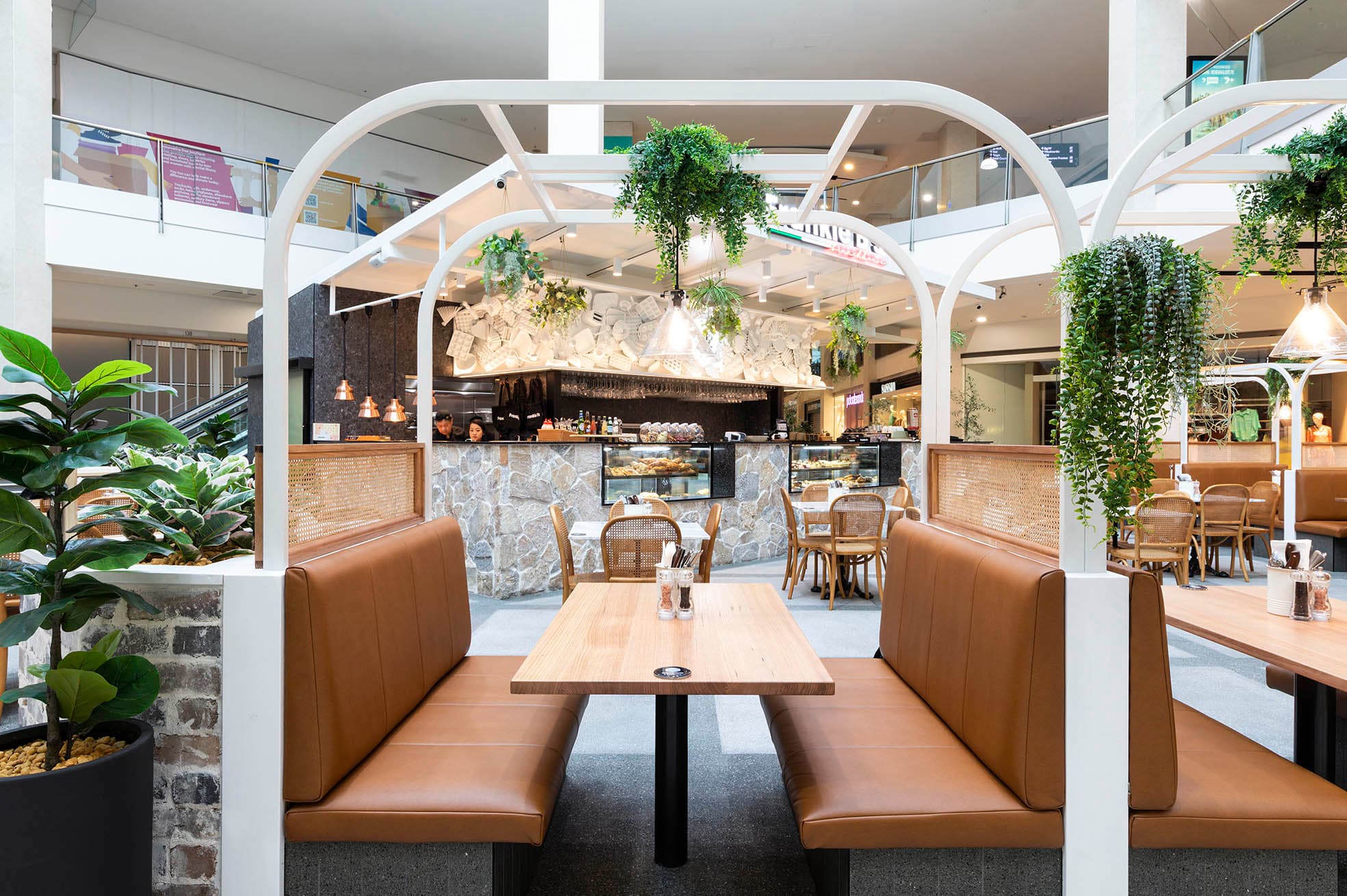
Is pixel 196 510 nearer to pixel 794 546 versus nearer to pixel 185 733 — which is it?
pixel 185 733

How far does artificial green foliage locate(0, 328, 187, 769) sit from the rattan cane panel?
2.57 metres

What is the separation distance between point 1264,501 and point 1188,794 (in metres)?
7.64

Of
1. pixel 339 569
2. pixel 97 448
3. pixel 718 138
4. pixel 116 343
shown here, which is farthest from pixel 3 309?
pixel 116 343

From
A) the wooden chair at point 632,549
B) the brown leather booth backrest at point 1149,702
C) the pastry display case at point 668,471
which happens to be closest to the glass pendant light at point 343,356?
the pastry display case at point 668,471

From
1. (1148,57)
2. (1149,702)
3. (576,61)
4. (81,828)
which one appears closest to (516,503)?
(576,61)

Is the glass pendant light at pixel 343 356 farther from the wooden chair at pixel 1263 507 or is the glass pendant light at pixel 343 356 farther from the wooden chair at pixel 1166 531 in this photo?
the wooden chair at pixel 1263 507

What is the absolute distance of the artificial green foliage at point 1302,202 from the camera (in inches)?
104

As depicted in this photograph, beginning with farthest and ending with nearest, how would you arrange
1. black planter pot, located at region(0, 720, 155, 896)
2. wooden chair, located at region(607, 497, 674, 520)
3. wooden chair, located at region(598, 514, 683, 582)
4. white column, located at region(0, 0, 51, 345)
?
wooden chair, located at region(607, 497, 674, 520)
wooden chair, located at region(598, 514, 683, 582)
white column, located at region(0, 0, 51, 345)
black planter pot, located at region(0, 720, 155, 896)

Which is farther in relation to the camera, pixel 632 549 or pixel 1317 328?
pixel 632 549

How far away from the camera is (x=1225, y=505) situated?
7.03 m

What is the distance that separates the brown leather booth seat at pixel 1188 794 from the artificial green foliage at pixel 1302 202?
189cm

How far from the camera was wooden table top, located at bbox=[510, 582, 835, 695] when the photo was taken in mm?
1997

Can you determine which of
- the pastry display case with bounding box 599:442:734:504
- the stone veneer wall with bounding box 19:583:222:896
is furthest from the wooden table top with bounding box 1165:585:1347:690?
the pastry display case with bounding box 599:442:734:504

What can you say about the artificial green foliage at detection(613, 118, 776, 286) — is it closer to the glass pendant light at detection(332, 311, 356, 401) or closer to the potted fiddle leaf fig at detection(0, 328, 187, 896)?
the potted fiddle leaf fig at detection(0, 328, 187, 896)
